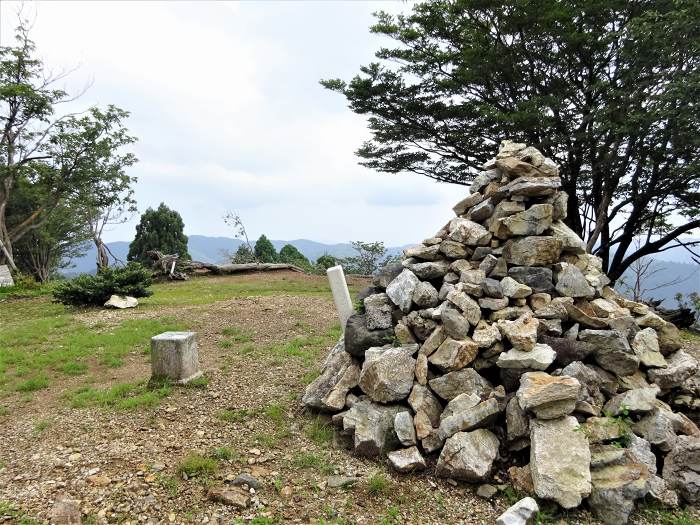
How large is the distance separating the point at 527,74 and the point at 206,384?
12834 millimetres

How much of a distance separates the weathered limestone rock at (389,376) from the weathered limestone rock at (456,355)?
1.15 feet

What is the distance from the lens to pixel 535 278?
5.16 meters

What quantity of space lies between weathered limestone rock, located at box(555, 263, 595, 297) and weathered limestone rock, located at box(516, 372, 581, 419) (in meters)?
1.44

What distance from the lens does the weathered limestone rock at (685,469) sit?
12.2 feet

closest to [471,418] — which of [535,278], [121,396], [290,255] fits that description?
[535,278]

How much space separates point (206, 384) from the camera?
6.14m

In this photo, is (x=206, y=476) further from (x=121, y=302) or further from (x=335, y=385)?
(x=121, y=302)

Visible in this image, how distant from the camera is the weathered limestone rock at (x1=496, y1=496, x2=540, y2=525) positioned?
3326mm

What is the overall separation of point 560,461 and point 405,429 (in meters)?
1.45

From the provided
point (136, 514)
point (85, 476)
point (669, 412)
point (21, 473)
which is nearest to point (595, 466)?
point (669, 412)

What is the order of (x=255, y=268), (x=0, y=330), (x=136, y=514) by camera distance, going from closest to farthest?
(x=136, y=514)
(x=0, y=330)
(x=255, y=268)

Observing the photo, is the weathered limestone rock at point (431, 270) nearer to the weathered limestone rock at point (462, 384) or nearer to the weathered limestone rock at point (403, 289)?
the weathered limestone rock at point (403, 289)

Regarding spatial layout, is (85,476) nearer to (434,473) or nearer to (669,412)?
(434,473)

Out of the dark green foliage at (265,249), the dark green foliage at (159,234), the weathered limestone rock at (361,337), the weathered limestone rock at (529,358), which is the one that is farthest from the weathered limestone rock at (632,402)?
the dark green foliage at (159,234)
